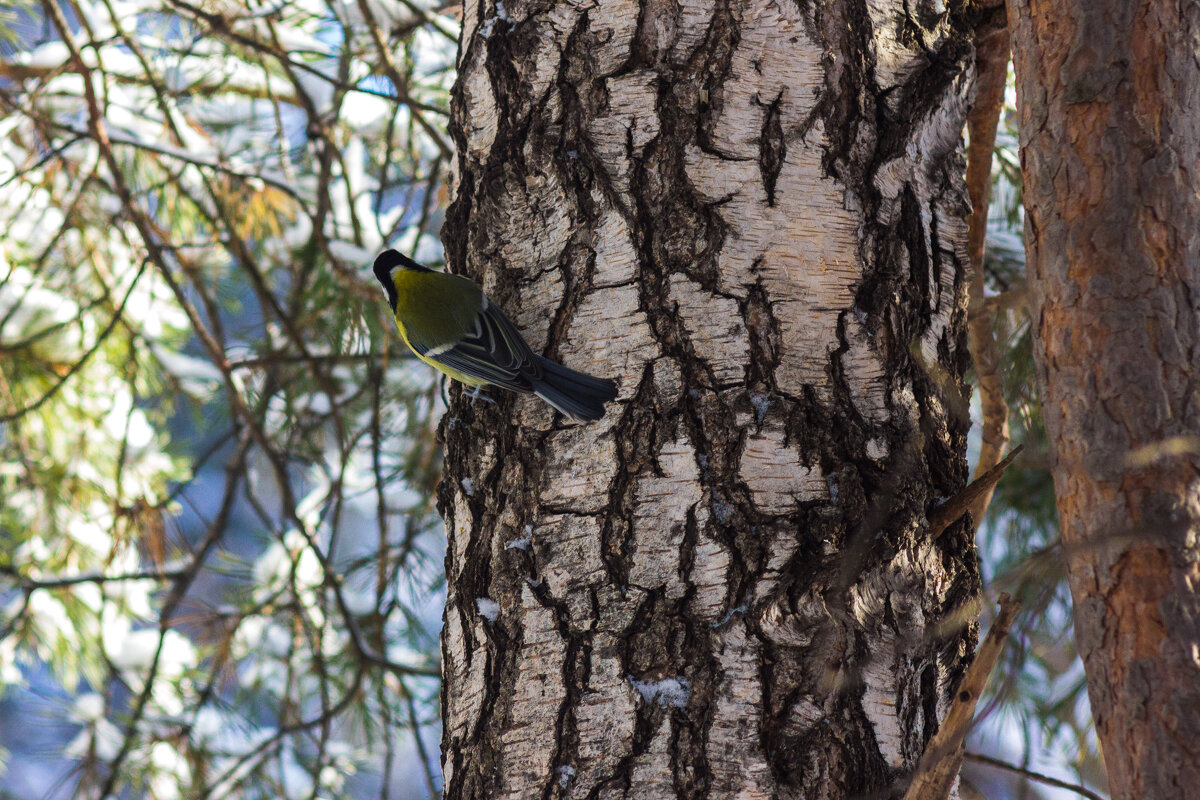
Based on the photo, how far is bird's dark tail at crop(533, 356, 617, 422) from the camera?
1340 millimetres

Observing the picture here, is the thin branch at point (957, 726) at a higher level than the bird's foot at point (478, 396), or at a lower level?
lower

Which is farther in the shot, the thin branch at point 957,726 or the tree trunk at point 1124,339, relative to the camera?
the thin branch at point 957,726

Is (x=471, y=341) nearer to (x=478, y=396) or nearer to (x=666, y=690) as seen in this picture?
(x=478, y=396)

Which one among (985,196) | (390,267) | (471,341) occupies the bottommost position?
(471,341)

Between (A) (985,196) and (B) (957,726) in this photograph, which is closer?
(B) (957,726)

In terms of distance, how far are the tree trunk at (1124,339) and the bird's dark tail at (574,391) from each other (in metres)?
0.57

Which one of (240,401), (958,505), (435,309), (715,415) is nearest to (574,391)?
(715,415)

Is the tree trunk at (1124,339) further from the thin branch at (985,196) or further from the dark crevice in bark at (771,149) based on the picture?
the thin branch at (985,196)

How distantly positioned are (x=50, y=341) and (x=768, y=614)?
2.99m

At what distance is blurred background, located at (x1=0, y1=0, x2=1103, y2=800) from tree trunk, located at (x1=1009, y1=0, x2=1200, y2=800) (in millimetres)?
1171

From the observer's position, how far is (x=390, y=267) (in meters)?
2.40

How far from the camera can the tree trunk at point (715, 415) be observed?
3.89 feet

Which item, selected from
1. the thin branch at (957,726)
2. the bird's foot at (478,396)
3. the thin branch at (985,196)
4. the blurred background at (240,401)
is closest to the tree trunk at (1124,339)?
the thin branch at (957,726)

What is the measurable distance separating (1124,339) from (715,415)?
50cm
